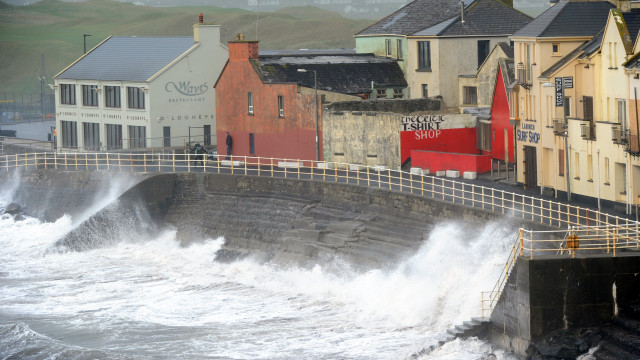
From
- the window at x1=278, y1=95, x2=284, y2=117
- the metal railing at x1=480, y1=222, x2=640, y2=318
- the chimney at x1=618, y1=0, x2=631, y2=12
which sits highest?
the chimney at x1=618, y1=0, x2=631, y2=12

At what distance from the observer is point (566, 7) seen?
4947cm

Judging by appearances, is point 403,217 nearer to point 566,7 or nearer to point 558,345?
point 566,7

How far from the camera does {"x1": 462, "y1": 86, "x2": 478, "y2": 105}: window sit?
63.2 metres

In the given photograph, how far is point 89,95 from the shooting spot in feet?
248

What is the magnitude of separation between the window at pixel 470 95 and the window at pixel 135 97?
19.4m

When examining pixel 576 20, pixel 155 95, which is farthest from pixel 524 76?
pixel 155 95

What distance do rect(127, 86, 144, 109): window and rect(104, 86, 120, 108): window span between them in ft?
3.76

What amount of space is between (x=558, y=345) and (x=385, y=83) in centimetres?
3441

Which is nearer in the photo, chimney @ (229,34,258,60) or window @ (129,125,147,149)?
chimney @ (229,34,258,60)

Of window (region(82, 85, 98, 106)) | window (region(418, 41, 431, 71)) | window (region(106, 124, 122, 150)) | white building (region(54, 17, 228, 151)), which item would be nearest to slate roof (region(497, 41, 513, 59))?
window (region(418, 41, 431, 71))

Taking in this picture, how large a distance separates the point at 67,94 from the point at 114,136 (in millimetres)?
6121

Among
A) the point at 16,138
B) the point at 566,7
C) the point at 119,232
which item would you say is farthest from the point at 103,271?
the point at 16,138

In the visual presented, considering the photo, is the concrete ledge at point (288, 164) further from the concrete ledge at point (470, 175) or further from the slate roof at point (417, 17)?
the slate roof at point (417, 17)

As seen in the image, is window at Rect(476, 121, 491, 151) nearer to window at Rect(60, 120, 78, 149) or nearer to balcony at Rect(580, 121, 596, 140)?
balcony at Rect(580, 121, 596, 140)
